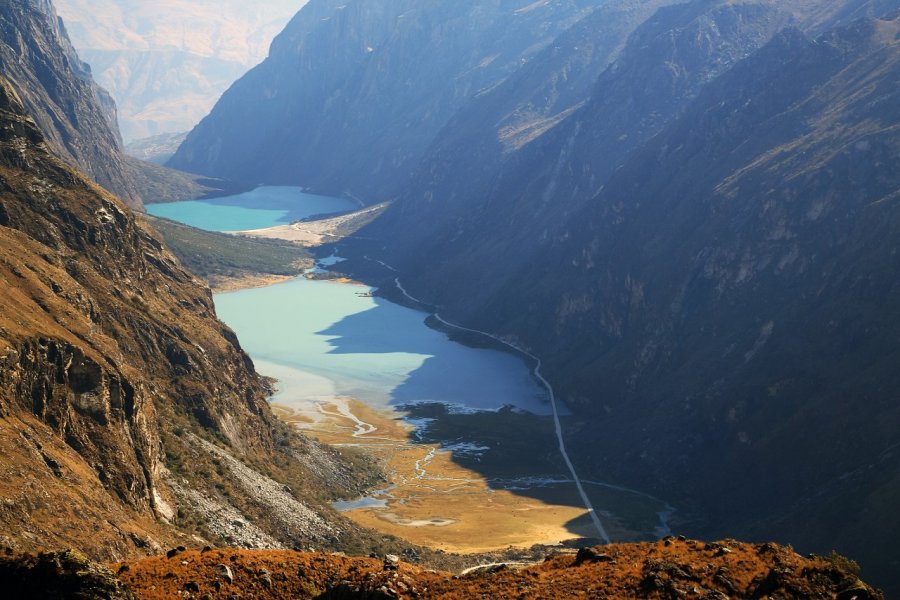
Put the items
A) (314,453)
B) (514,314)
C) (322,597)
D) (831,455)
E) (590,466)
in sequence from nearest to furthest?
(322,597) < (831,455) < (314,453) < (590,466) < (514,314)

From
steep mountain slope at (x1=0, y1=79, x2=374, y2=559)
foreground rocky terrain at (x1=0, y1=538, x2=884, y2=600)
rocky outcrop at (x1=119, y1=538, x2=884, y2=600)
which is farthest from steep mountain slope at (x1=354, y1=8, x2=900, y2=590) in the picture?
foreground rocky terrain at (x1=0, y1=538, x2=884, y2=600)

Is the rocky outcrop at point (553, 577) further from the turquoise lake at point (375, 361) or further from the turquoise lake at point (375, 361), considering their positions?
the turquoise lake at point (375, 361)

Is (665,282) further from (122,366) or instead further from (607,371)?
(122,366)

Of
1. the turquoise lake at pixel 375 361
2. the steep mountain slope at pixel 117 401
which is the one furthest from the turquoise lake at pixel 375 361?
the steep mountain slope at pixel 117 401

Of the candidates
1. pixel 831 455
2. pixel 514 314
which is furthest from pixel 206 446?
pixel 514 314

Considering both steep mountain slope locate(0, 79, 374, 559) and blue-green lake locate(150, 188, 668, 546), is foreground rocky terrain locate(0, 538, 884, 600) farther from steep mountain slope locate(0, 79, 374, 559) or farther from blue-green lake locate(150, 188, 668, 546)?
blue-green lake locate(150, 188, 668, 546)

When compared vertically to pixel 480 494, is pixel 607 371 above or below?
above
